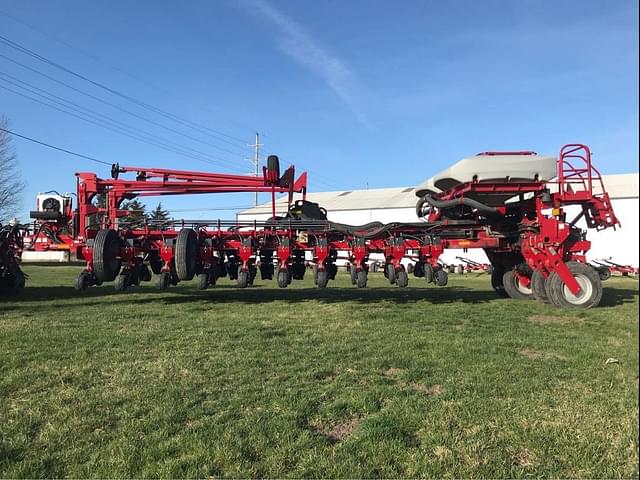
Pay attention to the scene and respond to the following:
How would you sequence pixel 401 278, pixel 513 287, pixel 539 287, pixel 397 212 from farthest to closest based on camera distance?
pixel 397 212, pixel 513 287, pixel 539 287, pixel 401 278

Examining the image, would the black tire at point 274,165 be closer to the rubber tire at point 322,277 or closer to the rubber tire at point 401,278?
the rubber tire at point 322,277

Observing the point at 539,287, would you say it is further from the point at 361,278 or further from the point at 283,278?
the point at 283,278

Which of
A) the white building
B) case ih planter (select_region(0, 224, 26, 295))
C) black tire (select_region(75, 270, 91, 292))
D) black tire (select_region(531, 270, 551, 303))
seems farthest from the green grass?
the white building

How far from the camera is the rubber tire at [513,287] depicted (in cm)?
1297

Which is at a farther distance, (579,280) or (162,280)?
(579,280)

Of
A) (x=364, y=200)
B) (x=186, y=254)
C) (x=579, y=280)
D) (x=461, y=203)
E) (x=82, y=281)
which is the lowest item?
(x=579, y=280)

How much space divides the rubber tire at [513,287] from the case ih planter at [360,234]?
148cm

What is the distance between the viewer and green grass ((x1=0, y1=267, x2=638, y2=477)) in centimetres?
331

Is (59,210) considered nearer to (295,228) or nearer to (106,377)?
(295,228)

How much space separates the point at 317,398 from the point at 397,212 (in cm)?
3652

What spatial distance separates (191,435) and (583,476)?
2.68 meters

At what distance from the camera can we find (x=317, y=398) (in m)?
4.60

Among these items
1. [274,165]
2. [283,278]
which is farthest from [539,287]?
[274,165]

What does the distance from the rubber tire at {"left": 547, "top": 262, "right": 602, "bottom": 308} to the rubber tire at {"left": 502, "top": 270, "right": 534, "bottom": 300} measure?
7.19ft
